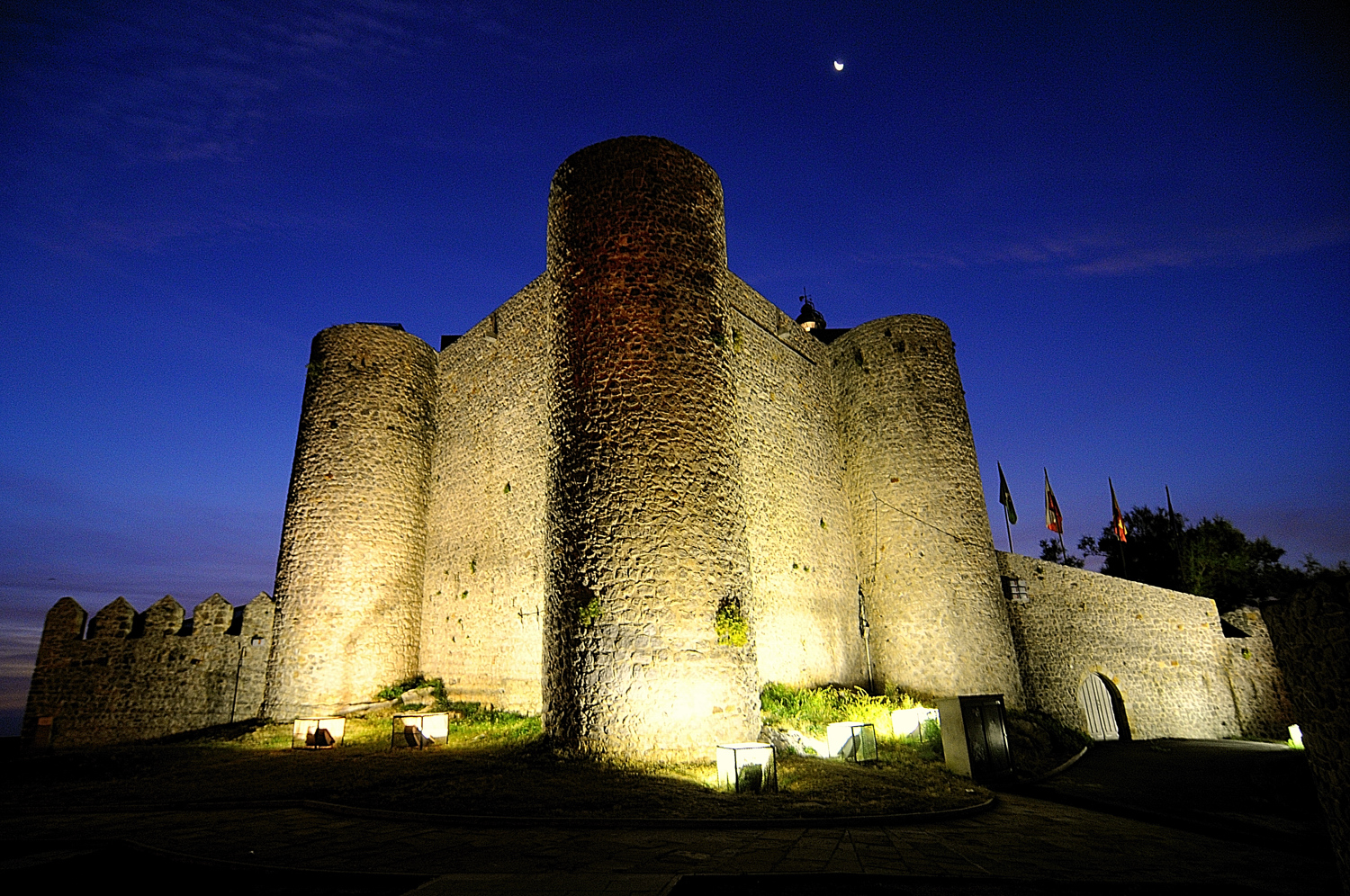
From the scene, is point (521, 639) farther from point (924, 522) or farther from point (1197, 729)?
point (1197, 729)

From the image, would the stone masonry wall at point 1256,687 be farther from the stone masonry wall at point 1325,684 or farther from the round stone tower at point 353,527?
the round stone tower at point 353,527

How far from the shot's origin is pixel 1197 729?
14727 millimetres

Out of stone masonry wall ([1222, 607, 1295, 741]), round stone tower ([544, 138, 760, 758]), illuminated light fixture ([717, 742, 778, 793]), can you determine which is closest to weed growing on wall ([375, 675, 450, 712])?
round stone tower ([544, 138, 760, 758])

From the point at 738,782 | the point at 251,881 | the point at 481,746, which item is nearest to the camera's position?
the point at 251,881

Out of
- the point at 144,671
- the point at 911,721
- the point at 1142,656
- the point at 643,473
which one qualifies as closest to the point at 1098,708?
the point at 1142,656

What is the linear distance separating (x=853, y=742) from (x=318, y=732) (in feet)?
25.3

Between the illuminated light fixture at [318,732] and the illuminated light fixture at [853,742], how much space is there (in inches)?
282

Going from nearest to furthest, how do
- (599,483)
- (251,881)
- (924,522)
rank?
1. (251,881)
2. (599,483)
3. (924,522)

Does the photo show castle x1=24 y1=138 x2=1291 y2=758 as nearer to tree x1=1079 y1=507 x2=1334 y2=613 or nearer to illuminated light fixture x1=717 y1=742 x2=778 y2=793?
illuminated light fixture x1=717 y1=742 x2=778 y2=793

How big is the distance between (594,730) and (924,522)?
8.68 metres

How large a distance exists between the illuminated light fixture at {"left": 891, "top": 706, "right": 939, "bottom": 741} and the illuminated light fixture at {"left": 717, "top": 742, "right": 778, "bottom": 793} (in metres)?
4.42

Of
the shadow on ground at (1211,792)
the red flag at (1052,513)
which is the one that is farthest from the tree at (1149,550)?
the shadow on ground at (1211,792)

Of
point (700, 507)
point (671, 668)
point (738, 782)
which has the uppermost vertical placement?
point (700, 507)

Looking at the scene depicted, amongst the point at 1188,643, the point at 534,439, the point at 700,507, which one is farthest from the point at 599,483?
the point at 1188,643
